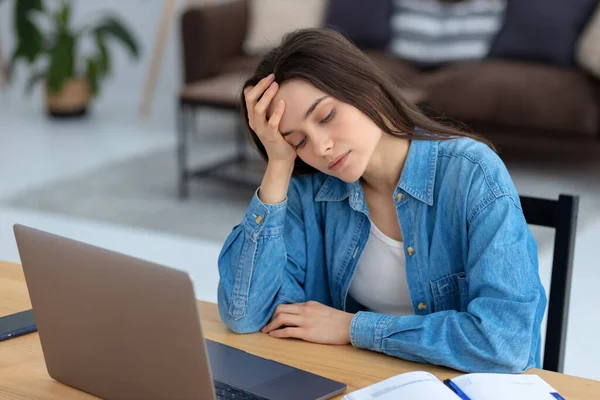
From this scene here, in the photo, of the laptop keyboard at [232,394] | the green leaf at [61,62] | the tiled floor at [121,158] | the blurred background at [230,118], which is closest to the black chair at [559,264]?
the laptop keyboard at [232,394]

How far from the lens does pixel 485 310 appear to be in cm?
126

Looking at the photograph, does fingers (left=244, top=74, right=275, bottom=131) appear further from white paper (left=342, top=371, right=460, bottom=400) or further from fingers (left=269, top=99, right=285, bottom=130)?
white paper (left=342, top=371, right=460, bottom=400)

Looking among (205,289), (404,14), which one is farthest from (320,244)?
(404,14)

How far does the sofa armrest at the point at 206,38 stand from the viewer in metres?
4.57

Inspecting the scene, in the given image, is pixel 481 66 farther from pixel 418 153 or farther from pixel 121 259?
pixel 121 259

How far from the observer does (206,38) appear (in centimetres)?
459

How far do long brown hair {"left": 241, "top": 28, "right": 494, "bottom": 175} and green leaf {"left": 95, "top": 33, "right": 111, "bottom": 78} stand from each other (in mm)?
4173

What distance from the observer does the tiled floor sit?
9.43 ft

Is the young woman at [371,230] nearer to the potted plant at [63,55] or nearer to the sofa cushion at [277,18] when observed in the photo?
the sofa cushion at [277,18]

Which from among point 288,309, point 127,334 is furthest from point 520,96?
point 127,334

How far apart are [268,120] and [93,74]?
4257 mm

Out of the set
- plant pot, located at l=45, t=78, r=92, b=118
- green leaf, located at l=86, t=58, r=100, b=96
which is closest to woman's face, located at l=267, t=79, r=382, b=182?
green leaf, located at l=86, t=58, r=100, b=96

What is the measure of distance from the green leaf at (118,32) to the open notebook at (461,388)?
183 inches

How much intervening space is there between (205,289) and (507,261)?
1.85 m
